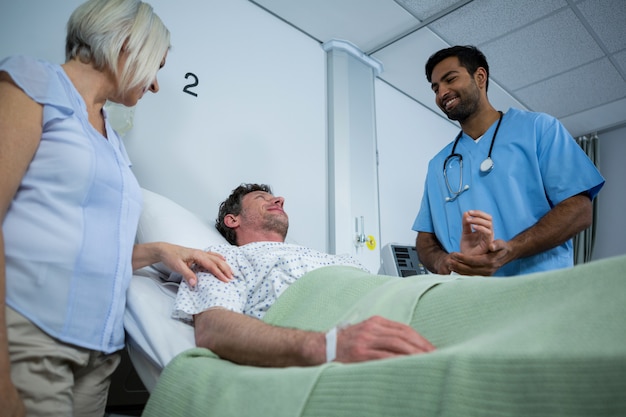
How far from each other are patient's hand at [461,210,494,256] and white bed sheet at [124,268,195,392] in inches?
32.5

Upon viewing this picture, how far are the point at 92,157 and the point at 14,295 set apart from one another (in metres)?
0.30

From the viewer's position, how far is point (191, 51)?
192cm

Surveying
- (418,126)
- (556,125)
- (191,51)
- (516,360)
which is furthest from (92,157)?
(418,126)

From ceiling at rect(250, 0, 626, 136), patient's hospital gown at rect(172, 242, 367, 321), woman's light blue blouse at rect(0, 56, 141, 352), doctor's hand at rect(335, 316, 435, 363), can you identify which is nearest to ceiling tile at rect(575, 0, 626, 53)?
ceiling at rect(250, 0, 626, 136)

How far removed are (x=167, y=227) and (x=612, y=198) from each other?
167 inches

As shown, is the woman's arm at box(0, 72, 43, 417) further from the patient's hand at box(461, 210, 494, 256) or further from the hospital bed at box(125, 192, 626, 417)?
the patient's hand at box(461, 210, 494, 256)

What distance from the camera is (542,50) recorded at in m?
2.70

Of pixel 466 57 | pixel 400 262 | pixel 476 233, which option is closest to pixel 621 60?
pixel 466 57

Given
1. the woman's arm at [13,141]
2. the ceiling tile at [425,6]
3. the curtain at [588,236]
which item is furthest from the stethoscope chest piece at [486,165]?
the curtain at [588,236]

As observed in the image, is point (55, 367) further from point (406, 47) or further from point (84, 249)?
point (406, 47)

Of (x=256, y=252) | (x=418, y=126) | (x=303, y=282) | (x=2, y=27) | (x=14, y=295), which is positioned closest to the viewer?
(x=14, y=295)

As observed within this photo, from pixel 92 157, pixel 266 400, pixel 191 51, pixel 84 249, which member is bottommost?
pixel 266 400

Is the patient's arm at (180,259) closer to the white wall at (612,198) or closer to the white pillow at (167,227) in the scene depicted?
the white pillow at (167,227)

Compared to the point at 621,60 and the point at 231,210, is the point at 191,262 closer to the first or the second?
the point at 231,210
